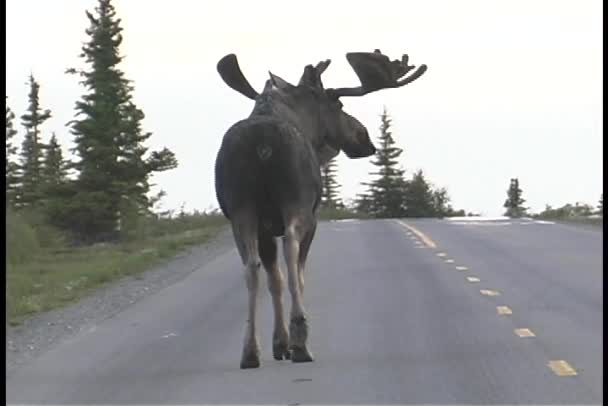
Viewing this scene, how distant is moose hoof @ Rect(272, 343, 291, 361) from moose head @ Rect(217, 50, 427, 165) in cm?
171

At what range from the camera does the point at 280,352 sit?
30.7ft

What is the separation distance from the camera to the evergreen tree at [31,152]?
176ft

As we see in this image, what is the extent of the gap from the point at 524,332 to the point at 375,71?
112 inches

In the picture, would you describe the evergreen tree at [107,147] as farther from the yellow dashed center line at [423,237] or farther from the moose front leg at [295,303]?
the moose front leg at [295,303]

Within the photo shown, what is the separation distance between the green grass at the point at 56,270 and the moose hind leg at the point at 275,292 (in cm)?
534

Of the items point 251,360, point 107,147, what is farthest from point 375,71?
point 107,147

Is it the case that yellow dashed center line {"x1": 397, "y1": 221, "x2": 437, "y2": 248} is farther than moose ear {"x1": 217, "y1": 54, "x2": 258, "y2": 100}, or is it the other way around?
yellow dashed center line {"x1": 397, "y1": 221, "x2": 437, "y2": 248}

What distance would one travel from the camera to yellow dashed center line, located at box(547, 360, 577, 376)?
870 centimetres

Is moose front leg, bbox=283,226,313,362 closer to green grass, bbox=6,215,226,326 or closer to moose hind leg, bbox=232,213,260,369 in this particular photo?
moose hind leg, bbox=232,213,260,369

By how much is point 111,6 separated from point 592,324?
36077 millimetres

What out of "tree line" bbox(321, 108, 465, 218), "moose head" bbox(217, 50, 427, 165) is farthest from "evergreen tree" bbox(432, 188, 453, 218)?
"moose head" bbox(217, 50, 427, 165)

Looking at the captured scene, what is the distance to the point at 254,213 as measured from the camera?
29.8 ft

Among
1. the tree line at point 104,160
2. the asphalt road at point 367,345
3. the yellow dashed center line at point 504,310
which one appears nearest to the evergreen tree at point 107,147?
the tree line at point 104,160

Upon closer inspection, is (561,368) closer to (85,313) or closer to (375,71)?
(375,71)
